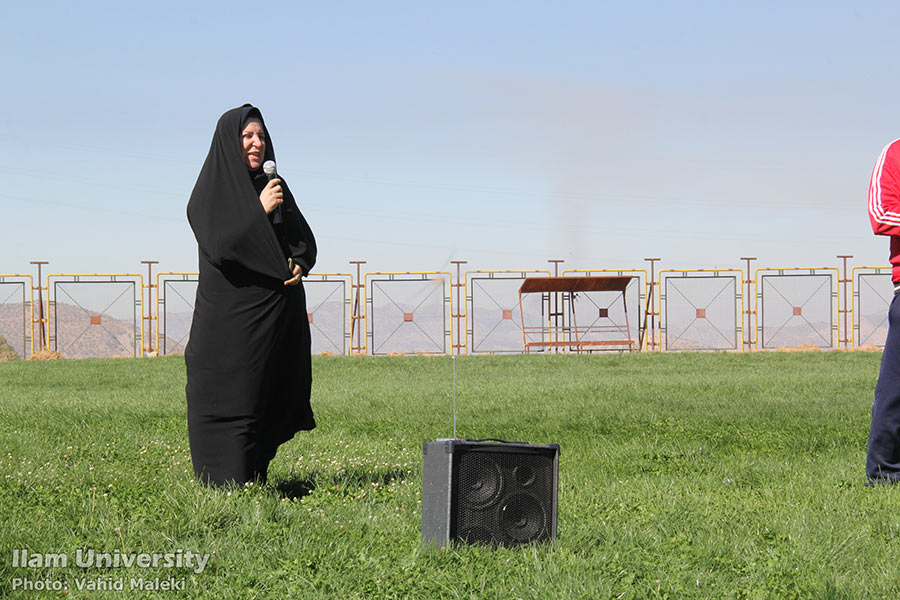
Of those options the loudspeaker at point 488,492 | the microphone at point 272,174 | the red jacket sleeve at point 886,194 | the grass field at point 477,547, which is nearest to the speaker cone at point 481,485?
the loudspeaker at point 488,492

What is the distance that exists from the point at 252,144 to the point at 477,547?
3073 millimetres

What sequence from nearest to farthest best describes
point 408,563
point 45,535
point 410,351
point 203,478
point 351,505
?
point 408,563, point 45,535, point 351,505, point 203,478, point 410,351

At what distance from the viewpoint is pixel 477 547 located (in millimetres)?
4574

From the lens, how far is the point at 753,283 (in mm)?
32500

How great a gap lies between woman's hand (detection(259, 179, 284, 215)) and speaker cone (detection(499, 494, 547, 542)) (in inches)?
102

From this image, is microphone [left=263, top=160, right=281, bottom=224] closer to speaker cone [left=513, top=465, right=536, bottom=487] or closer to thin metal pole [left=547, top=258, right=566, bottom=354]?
speaker cone [left=513, top=465, right=536, bottom=487]

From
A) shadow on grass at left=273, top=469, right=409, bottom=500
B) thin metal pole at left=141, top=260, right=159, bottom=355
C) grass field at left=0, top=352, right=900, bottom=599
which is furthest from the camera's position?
thin metal pole at left=141, top=260, right=159, bottom=355

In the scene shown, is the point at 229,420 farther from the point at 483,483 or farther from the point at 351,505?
the point at 483,483

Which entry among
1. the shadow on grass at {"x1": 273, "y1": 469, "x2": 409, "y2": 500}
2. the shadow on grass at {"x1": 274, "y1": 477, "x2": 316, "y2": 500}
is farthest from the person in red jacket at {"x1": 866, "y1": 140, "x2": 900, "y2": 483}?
the shadow on grass at {"x1": 274, "y1": 477, "x2": 316, "y2": 500}

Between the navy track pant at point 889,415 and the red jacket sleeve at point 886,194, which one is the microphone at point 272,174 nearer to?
the red jacket sleeve at point 886,194

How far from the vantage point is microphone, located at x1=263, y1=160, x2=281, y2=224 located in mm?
6270

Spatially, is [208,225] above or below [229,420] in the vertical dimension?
above

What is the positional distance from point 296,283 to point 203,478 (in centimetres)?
135

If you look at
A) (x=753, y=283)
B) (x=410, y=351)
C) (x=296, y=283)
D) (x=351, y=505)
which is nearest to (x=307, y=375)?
(x=296, y=283)
